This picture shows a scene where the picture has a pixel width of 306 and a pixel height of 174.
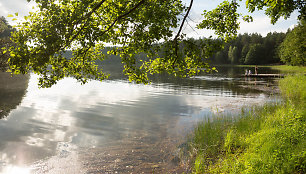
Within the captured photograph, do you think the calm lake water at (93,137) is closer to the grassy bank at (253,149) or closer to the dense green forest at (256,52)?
the grassy bank at (253,149)

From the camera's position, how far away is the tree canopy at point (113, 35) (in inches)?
278

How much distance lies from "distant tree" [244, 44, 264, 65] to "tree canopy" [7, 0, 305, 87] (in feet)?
460

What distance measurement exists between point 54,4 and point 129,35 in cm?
300

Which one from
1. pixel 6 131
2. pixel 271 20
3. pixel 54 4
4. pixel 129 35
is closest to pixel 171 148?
pixel 129 35

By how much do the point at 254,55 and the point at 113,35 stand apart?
479ft

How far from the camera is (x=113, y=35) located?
900cm

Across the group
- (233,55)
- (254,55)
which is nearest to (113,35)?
(254,55)

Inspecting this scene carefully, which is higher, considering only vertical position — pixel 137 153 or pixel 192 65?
pixel 192 65

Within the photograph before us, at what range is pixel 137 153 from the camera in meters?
11.2

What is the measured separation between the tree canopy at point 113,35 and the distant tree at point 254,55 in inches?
5516

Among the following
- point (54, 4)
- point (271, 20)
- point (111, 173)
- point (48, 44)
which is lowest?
point (111, 173)

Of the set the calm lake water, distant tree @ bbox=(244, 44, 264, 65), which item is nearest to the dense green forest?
distant tree @ bbox=(244, 44, 264, 65)

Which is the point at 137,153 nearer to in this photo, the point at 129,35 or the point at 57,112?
the point at 129,35

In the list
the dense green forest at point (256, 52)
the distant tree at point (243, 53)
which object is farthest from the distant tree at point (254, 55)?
the distant tree at point (243, 53)
